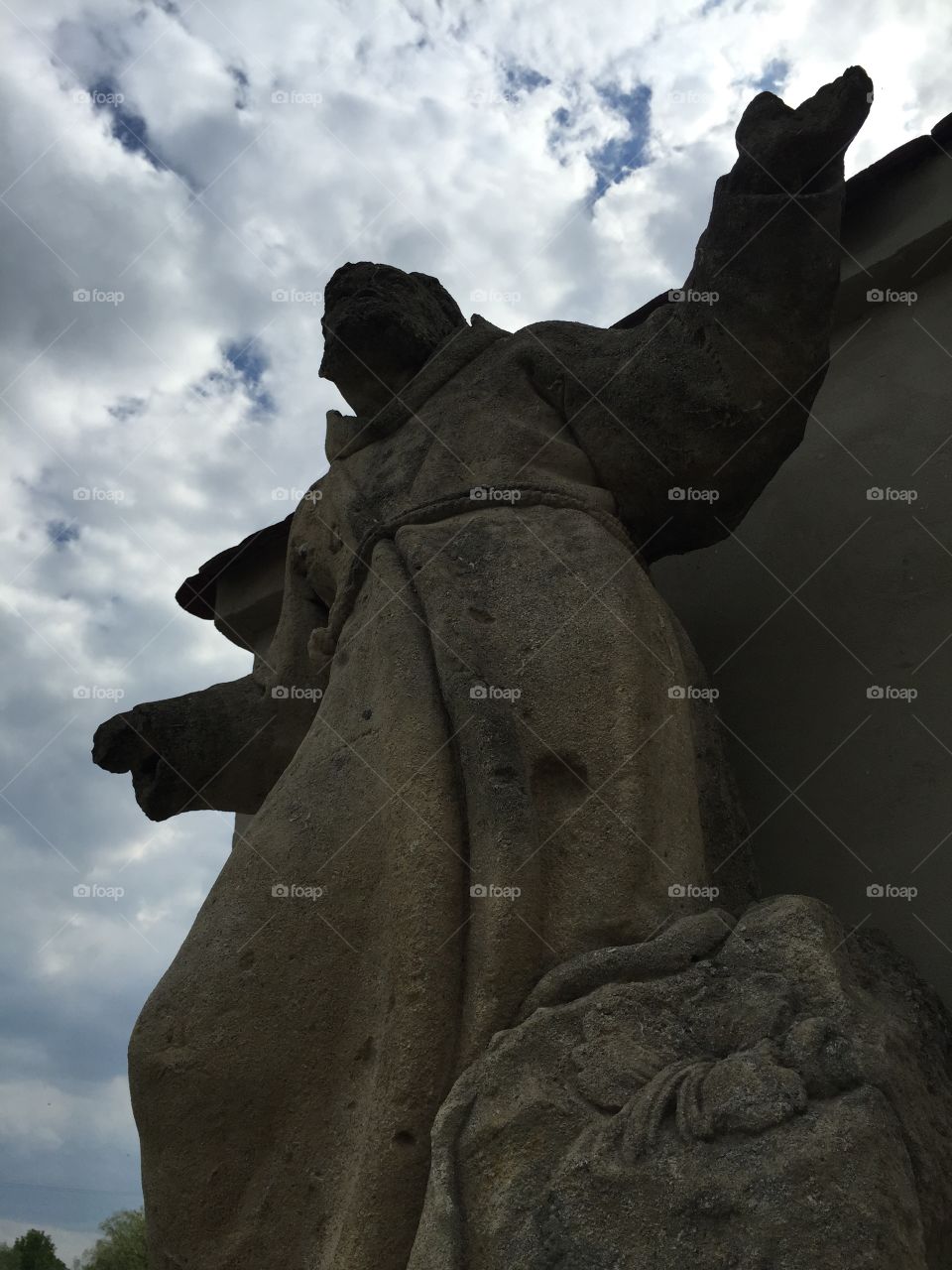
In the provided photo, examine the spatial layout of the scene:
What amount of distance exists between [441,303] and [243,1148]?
2.92m

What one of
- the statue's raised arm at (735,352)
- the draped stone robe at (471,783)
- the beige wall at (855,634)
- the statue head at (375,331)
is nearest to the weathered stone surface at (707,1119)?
the draped stone robe at (471,783)

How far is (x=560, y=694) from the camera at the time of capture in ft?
10.3

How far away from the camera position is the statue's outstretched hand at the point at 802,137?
3400 mm

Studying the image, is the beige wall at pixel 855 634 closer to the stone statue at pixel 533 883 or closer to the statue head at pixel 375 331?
the stone statue at pixel 533 883

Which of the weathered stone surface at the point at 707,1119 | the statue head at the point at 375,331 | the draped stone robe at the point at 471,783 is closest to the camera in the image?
the weathered stone surface at the point at 707,1119

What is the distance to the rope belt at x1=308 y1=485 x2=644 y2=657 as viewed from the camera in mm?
3610

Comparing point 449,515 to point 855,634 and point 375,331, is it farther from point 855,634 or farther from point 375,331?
point 855,634

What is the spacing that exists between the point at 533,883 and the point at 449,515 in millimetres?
1213

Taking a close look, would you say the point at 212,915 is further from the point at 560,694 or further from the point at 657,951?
the point at 657,951

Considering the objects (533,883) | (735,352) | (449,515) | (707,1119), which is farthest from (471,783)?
(735,352)

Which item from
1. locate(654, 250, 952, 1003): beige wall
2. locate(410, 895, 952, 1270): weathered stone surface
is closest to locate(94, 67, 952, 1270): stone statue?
locate(410, 895, 952, 1270): weathered stone surface

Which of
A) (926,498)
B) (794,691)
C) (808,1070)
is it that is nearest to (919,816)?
(794,691)

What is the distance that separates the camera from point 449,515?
3.66 metres

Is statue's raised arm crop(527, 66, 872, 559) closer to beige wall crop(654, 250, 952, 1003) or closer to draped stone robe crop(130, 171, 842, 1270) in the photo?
draped stone robe crop(130, 171, 842, 1270)
